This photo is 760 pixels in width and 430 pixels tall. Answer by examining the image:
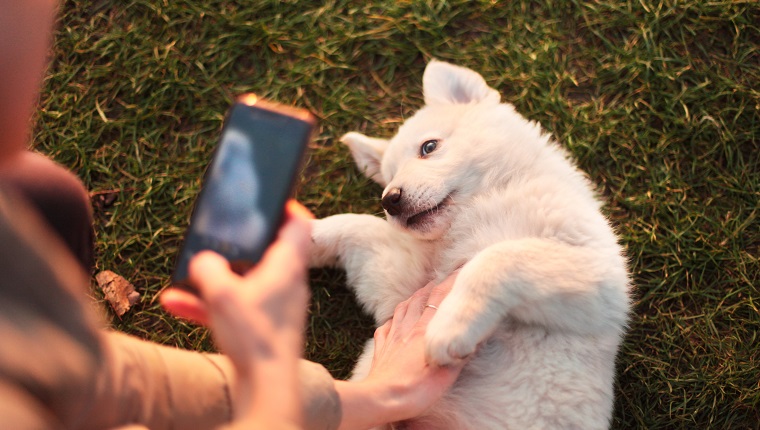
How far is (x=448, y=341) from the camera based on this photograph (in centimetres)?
204

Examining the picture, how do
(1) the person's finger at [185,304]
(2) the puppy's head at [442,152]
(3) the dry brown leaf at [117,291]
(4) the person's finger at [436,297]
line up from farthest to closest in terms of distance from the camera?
(3) the dry brown leaf at [117,291] → (2) the puppy's head at [442,152] → (4) the person's finger at [436,297] → (1) the person's finger at [185,304]

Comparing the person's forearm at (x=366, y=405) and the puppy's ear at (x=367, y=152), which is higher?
the puppy's ear at (x=367, y=152)

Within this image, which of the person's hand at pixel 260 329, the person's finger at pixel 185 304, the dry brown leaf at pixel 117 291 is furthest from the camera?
the dry brown leaf at pixel 117 291

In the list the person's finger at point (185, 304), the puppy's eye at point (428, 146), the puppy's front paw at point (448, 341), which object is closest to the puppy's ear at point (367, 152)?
the puppy's eye at point (428, 146)

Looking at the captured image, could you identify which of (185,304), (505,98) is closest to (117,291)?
(185,304)

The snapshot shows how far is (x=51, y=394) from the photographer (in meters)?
1.15

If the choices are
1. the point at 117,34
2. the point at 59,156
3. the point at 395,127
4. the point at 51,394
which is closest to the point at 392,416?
the point at 51,394

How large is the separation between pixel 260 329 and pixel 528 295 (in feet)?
3.87

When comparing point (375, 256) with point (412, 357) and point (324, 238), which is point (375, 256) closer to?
point (324, 238)

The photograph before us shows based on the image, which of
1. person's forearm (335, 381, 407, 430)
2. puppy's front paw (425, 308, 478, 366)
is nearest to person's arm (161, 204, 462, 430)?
person's forearm (335, 381, 407, 430)

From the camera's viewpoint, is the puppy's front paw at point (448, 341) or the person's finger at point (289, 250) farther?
the puppy's front paw at point (448, 341)

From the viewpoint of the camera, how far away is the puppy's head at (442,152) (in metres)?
2.46

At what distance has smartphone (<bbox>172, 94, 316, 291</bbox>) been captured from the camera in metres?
1.48

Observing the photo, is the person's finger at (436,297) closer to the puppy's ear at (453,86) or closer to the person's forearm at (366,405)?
the person's forearm at (366,405)
